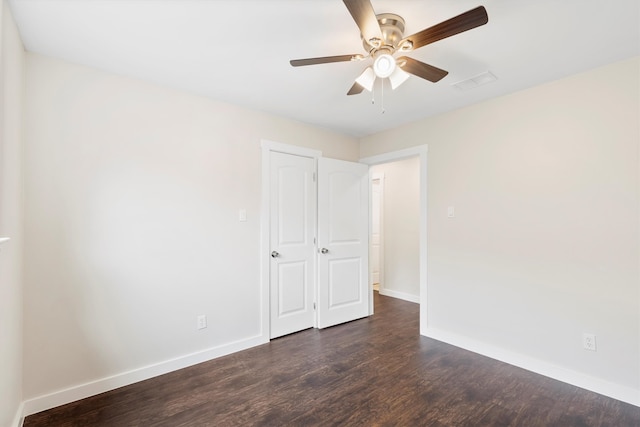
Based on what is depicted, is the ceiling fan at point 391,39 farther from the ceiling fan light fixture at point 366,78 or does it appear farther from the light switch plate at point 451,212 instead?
the light switch plate at point 451,212

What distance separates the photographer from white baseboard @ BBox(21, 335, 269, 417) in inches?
79.0

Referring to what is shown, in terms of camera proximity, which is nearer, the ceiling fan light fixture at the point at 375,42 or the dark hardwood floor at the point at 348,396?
the ceiling fan light fixture at the point at 375,42

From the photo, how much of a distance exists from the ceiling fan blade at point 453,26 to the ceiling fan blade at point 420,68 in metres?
0.16

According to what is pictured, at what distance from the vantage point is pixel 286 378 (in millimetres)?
2418

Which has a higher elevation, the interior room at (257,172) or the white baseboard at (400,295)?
the interior room at (257,172)

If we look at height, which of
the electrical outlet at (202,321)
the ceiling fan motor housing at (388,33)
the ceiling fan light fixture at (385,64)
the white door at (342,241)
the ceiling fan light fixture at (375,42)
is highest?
the ceiling fan motor housing at (388,33)

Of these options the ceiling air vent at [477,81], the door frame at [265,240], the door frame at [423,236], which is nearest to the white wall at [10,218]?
the door frame at [265,240]

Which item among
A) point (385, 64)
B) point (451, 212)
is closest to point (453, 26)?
point (385, 64)

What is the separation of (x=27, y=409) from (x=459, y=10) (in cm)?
363

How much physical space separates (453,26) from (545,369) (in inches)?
108

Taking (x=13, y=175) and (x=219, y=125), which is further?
(x=219, y=125)

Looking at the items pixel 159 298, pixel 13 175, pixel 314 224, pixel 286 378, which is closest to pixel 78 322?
pixel 159 298

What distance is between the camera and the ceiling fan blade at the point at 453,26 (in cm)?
130

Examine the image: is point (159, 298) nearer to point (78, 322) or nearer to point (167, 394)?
point (78, 322)
